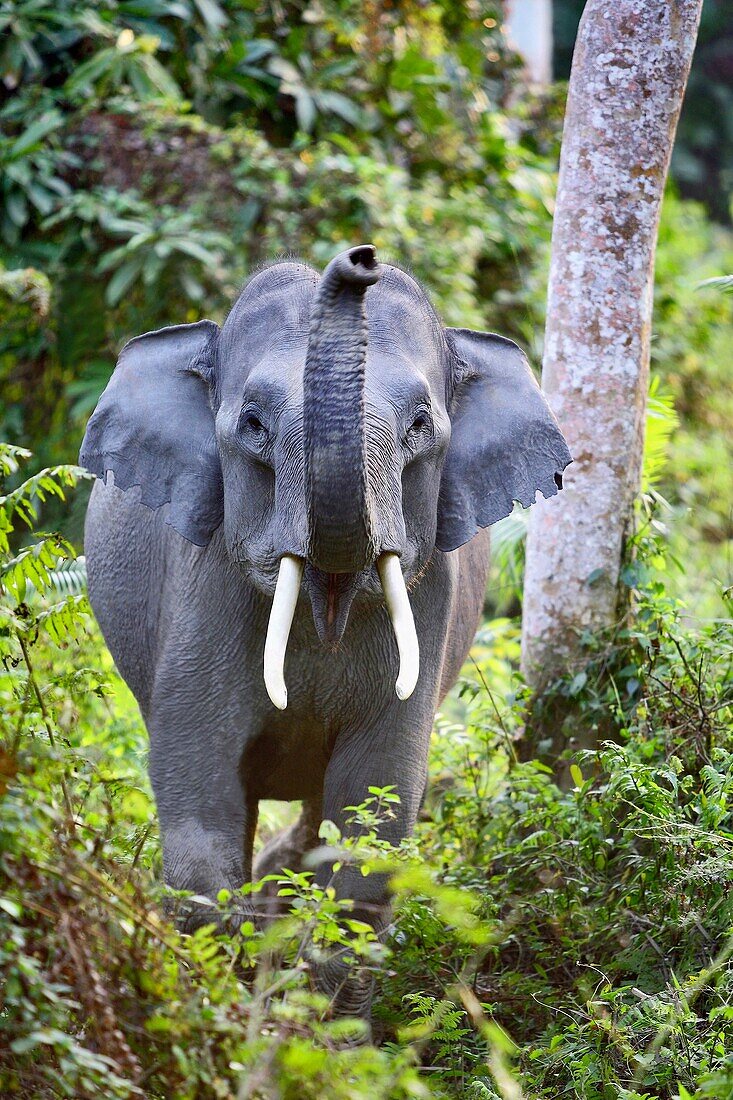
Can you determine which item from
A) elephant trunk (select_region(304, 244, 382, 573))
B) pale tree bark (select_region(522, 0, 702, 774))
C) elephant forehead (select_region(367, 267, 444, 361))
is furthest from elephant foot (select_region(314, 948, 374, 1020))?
elephant forehead (select_region(367, 267, 444, 361))

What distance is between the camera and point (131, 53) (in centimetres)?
925

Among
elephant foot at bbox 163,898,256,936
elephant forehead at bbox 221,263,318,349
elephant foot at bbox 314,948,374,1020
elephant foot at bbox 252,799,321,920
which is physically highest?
elephant forehead at bbox 221,263,318,349

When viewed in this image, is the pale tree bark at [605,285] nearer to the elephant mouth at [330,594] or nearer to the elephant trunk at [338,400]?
the elephant mouth at [330,594]

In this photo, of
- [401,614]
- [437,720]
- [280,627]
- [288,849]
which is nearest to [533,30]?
[437,720]

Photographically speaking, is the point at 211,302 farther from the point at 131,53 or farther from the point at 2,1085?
the point at 2,1085

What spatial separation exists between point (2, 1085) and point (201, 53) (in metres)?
8.37

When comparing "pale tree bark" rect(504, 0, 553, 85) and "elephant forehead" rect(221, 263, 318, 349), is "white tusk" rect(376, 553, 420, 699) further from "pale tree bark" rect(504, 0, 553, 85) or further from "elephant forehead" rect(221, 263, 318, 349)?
"pale tree bark" rect(504, 0, 553, 85)

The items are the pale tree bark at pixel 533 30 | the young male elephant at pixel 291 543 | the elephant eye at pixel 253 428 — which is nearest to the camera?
the young male elephant at pixel 291 543

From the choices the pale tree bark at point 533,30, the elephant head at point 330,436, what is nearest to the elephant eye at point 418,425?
the elephant head at point 330,436

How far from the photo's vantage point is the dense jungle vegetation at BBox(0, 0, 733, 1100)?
2596mm

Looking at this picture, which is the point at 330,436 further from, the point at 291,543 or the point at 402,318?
the point at 402,318

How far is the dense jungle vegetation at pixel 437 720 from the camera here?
2.60m

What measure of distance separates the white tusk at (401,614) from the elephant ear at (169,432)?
2.31 feet

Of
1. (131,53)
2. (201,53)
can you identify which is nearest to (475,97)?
(201,53)
